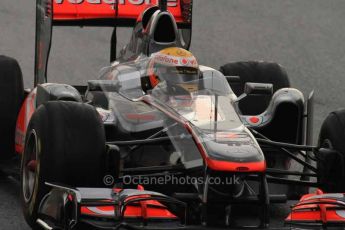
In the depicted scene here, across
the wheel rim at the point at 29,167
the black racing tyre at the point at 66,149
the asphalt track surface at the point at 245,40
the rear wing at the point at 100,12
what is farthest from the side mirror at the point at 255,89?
the asphalt track surface at the point at 245,40

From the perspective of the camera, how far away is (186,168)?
28.9ft

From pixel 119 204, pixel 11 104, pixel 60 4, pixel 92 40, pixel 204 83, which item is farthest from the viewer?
pixel 92 40

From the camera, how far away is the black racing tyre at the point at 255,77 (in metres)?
11.2

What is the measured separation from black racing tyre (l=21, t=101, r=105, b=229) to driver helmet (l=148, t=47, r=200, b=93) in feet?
3.72

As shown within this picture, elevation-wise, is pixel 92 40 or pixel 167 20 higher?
pixel 167 20

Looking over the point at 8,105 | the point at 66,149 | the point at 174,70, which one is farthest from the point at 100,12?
the point at 66,149

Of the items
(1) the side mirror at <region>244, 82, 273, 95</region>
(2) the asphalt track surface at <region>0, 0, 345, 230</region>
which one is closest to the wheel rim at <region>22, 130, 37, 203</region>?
(1) the side mirror at <region>244, 82, 273, 95</region>

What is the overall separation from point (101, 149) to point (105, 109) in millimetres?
1444

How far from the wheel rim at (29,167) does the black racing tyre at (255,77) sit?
8.47ft

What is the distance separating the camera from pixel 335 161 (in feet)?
29.9

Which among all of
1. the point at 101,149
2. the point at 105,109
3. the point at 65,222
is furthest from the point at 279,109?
the point at 65,222

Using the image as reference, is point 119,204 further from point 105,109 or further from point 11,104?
point 11,104

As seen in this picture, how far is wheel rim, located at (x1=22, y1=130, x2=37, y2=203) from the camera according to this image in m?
8.99

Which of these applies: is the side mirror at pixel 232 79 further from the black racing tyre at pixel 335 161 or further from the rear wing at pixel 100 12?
the rear wing at pixel 100 12
